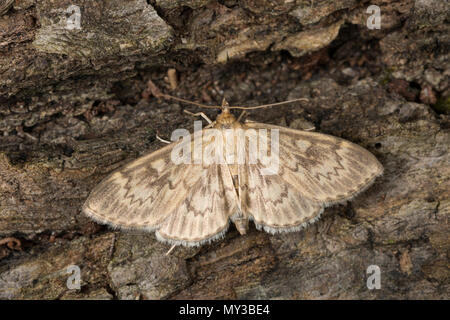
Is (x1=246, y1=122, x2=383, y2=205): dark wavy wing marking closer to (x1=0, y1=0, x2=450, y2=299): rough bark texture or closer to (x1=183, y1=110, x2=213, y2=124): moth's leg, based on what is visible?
(x1=0, y1=0, x2=450, y2=299): rough bark texture

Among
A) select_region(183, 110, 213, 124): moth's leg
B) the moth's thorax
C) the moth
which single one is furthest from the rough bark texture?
the moth's thorax

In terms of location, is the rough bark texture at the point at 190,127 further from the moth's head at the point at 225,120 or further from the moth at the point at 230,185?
the moth's head at the point at 225,120

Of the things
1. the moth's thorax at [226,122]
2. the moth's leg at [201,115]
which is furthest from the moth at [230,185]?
the moth's leg at [201,115]

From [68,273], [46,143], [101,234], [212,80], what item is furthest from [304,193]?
[46,143]

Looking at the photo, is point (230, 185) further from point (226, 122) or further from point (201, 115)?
point (201, 115)

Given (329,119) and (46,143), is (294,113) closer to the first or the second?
(329,119)

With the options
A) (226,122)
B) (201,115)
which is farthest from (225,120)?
(201,115)
